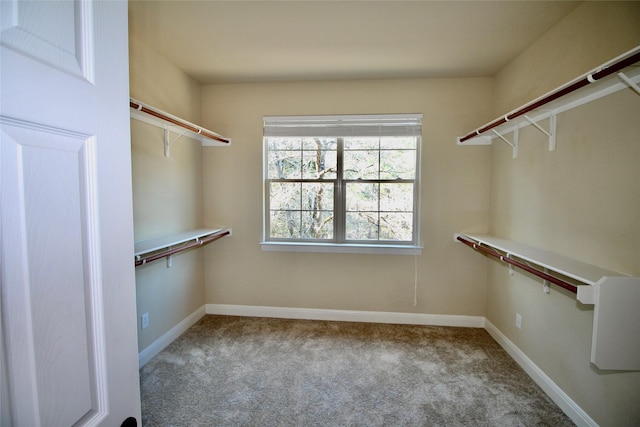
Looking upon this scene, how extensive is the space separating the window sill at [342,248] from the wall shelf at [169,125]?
1.21 meters

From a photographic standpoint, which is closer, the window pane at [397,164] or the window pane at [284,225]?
the window pane at [397,164]

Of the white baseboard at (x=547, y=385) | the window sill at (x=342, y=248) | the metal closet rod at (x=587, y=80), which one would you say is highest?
the metal closet rod at (x=587, y=80)

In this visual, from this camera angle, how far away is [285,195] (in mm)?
3217

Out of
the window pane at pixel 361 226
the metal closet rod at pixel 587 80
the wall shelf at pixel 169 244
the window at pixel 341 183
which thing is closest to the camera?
the metal closet rod at pixel 587 80

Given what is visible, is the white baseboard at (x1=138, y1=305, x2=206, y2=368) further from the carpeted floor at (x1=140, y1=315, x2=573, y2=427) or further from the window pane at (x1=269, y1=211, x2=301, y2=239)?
the window pane at (x1=269, y1=211, x2=301, y2=239)

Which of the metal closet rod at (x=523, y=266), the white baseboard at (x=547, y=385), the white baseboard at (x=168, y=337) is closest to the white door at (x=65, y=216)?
the metal closet rod at (x=523, y=266)

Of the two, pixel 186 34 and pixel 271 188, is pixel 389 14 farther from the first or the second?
pixel 271 188

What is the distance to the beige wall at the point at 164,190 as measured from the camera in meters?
2.24

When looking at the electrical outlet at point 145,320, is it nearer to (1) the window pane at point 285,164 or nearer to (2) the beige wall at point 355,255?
(2) the beige wall at point 355,255

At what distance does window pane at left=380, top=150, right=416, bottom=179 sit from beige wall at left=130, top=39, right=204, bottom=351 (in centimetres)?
197

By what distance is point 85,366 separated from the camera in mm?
527

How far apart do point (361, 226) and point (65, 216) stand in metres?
2.81

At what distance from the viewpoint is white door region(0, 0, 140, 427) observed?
407mm

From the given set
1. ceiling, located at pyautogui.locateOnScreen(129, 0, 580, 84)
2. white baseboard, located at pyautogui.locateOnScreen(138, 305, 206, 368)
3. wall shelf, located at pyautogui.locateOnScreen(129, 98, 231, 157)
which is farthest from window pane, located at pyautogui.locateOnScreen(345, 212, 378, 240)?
white baseboard, located at pyautogui.locateOnScreen(138, 305, 206, 368)
